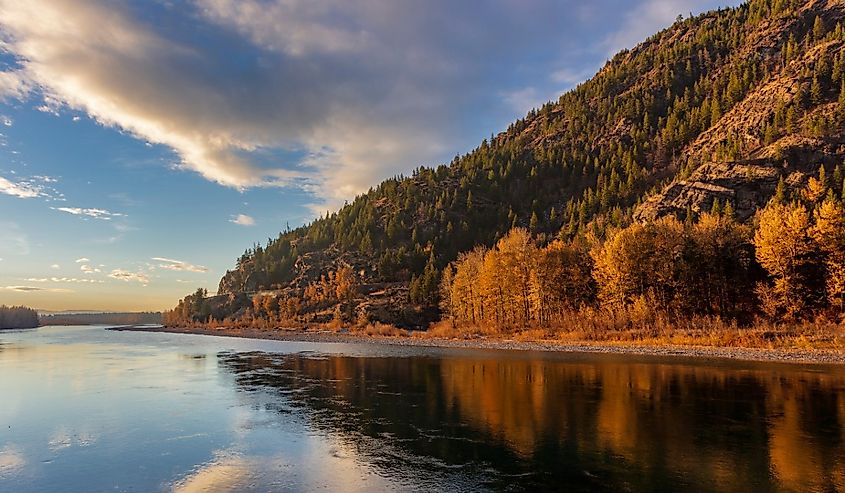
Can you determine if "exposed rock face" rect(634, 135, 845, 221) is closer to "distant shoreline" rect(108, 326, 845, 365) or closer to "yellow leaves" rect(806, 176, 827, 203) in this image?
"yellow leaves" rect(806, 176, 827, 203)

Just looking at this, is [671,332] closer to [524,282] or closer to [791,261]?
[791,261]

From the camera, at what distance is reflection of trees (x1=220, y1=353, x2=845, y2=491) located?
15969 mm

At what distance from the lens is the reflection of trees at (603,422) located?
1597 cm

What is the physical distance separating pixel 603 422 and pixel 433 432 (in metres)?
8.30

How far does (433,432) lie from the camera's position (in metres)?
21.8

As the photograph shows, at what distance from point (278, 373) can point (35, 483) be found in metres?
30.4

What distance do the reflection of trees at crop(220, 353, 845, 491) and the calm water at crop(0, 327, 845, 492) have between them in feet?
0.34

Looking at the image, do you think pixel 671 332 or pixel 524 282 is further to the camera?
pixel 524 282

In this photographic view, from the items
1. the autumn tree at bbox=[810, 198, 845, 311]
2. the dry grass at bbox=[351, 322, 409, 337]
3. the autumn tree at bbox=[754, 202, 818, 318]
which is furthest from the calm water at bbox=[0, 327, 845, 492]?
the dry grass at bbox=[351, 322, 409, 337]

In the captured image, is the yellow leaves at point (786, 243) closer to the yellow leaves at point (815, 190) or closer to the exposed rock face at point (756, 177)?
the yellow leaves at point (815, 190)

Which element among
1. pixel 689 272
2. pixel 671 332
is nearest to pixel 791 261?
pixel 689 272

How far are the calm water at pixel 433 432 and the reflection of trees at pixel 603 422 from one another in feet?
0.34

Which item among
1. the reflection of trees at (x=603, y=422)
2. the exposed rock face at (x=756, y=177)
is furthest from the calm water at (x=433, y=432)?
the exposed rock face at (x=756, y=177)

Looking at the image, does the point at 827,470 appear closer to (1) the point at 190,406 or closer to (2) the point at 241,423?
(2) the point at 241,423
